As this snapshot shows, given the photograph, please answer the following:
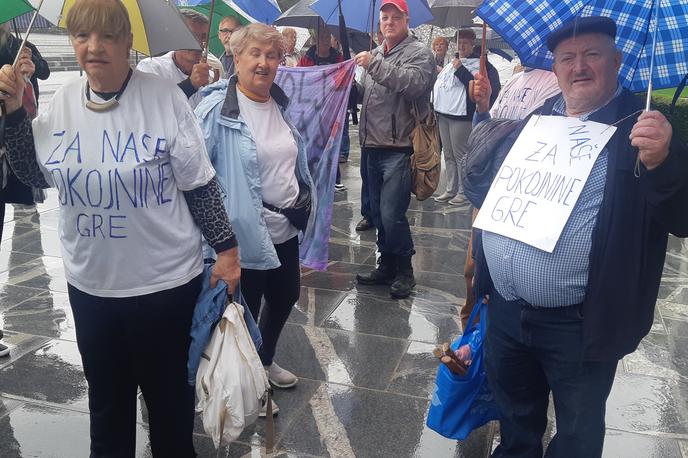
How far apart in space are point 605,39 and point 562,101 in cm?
28

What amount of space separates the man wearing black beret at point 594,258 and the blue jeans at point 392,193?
8.32 ft

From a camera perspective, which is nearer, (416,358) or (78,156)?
(78,156)

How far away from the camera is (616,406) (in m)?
3.58

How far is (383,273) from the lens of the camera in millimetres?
5359

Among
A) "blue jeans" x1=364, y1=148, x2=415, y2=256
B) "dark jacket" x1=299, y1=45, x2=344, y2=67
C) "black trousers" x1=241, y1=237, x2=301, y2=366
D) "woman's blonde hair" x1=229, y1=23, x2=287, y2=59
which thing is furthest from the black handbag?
"dark jacket" x1=299, y1=45, x2=344, y2=67

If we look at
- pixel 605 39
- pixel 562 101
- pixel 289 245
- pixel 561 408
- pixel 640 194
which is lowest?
pixel 561 408

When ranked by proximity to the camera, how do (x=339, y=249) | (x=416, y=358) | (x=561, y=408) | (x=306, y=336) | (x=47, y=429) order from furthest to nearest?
(x=339, y=249) < (x=306, y=336) < (x=416, y=358) < (x=47, y=429) < (x=561, y=408)

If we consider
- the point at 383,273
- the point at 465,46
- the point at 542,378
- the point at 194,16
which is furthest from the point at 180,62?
the point at 465,46

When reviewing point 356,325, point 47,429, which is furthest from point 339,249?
point 47,429

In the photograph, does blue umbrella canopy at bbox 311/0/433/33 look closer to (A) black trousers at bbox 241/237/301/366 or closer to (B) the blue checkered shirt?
(A) black trousers at bbox 241/237/301/366

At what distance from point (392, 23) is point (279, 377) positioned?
2.57 m

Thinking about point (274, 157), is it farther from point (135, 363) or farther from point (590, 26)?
point (590, 26)

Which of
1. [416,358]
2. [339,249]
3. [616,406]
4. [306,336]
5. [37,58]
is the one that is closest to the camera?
[616,406]

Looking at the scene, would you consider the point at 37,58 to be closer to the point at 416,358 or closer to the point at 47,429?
the point at 47,429
